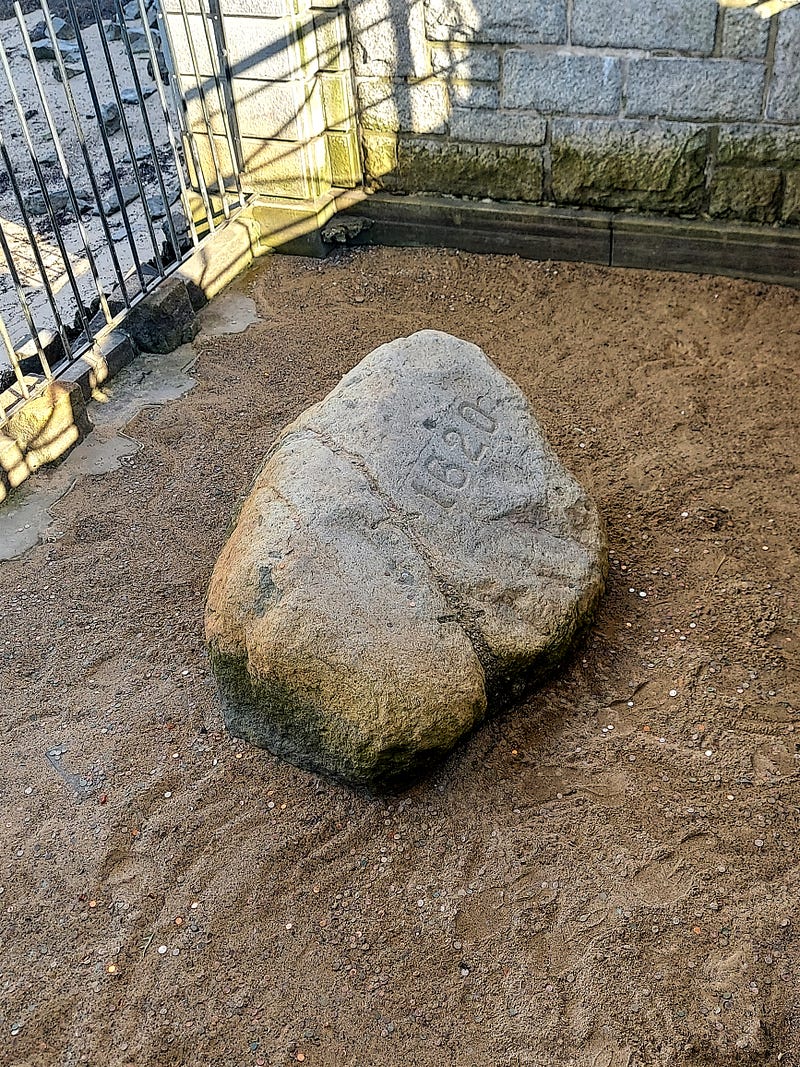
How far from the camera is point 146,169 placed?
24.0 feet

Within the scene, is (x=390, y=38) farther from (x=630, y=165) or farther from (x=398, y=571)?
(x=398, y=571)

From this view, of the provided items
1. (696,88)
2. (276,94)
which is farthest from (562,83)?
(276,94)

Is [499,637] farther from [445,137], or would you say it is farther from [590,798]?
[445,137]

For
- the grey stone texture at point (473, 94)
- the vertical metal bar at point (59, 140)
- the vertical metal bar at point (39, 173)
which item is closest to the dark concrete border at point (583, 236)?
the grey stone texture at point (473, 94)

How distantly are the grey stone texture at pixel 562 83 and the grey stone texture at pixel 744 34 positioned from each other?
554mm

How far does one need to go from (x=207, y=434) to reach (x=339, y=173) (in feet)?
7.68

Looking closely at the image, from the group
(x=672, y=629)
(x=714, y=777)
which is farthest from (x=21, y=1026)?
(x=672, y=629)

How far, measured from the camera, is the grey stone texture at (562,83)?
4996 mm

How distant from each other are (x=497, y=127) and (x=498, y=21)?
545 millimetres

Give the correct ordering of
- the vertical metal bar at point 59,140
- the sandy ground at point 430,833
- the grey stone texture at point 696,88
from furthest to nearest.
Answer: the grey stone texture at point 696,88 → the vertical metal bar at point 59,140 → the sandy ground at point 430,833

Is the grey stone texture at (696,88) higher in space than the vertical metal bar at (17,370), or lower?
higher

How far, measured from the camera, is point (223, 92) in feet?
18.2

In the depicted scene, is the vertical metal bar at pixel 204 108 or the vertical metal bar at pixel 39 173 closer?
the vertical metal bar at pixel 39 173

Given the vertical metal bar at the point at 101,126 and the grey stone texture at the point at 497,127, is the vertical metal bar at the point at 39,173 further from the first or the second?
the grey stone texture at the point at 497,127
